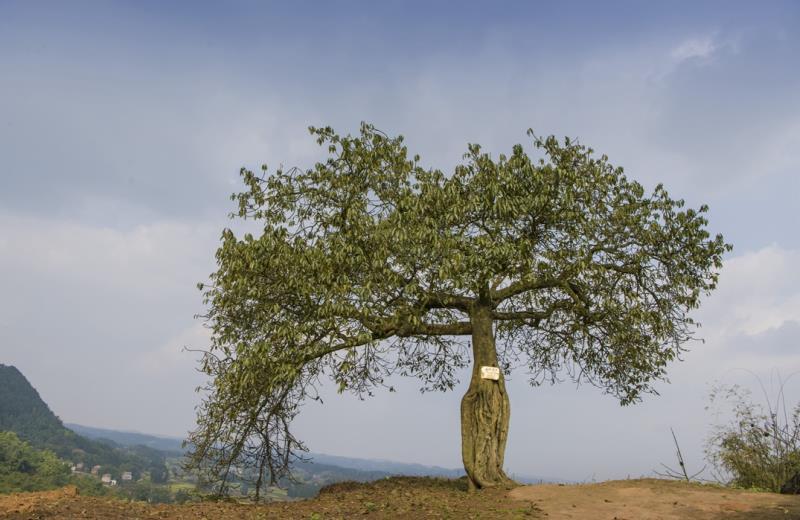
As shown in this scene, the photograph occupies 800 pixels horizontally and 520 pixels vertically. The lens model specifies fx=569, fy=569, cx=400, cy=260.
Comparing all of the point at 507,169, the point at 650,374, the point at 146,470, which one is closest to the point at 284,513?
the point at 507,169

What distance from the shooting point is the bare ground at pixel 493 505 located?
486 inches

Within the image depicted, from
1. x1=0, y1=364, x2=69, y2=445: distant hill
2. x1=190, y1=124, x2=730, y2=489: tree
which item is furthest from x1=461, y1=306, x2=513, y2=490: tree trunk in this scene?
x1=0, y1=364, x2=69, y2=445: distant hill

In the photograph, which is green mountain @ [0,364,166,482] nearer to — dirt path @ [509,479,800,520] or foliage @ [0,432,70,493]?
foliage @ [0,432,70,493]

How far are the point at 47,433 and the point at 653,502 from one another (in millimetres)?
159328

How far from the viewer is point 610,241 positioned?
56.0 ft

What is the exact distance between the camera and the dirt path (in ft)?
39.9

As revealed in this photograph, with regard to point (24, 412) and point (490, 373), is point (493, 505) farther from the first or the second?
point (24, 412)

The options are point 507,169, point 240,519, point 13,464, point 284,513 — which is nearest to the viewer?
point 240,519

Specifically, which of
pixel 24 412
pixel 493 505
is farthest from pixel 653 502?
pixel 24 412

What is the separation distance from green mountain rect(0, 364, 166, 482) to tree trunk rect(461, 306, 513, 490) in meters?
119

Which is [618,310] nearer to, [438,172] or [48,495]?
[438,172]

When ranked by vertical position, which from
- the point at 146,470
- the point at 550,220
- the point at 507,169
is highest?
the point at 507,169

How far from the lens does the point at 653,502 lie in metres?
13.3

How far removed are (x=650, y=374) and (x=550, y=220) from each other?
6334 millimetres
